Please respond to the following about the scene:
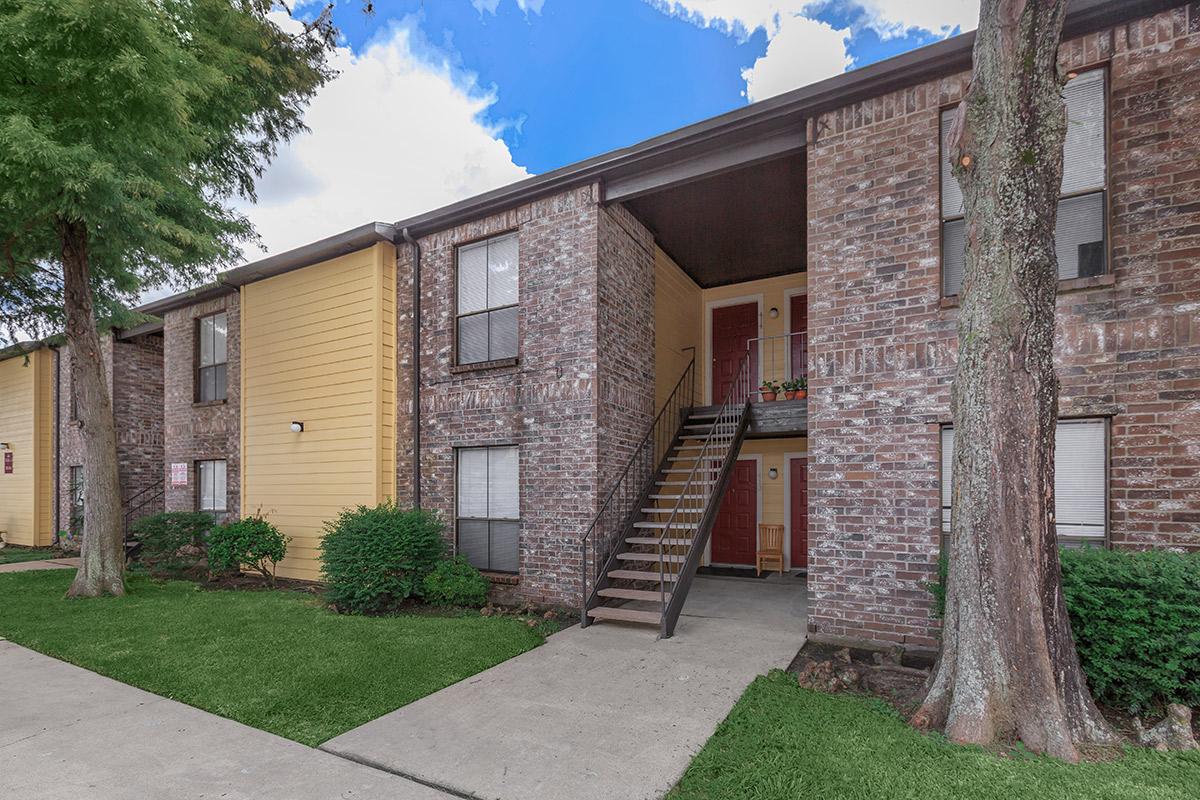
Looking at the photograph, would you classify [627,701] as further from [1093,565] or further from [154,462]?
[154,462]

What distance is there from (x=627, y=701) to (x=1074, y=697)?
9.56 feet

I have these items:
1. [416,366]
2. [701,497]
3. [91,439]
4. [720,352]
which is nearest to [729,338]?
[720,352]

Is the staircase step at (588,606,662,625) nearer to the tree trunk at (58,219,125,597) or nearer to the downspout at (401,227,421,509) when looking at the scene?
the downspout at (401,227,421,509)

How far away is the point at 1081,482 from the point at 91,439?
38.6 feet

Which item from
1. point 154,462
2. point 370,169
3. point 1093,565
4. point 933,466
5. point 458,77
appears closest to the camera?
point 1093,565

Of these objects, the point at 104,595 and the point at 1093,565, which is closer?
the point at 1093,565

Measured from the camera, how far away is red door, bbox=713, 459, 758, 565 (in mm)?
10547

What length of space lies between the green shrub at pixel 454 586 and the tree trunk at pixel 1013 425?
205 inches

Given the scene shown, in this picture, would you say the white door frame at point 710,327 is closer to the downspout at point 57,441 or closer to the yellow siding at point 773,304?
the yellow siding at point 773,304

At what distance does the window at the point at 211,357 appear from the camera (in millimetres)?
11508

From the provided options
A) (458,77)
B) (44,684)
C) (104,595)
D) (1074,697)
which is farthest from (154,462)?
(1074,697)

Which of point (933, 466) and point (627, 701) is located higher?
point (933, 466)

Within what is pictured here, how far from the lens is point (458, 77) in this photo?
53.3ft

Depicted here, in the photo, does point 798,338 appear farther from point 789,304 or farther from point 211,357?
point 211,357
